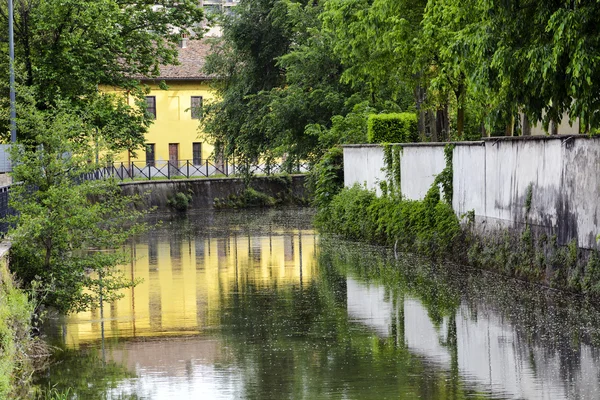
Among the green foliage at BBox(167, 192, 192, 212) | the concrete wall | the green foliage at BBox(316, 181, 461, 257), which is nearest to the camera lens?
the concrete wall

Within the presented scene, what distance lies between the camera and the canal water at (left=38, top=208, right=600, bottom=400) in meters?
12.3

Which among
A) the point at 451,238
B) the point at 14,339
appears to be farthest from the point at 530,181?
the point at 14,339

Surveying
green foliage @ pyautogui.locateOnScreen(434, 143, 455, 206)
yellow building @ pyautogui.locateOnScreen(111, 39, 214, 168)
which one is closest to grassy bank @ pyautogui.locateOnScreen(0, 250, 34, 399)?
green foliage @ pyautogui.locateOnScreen(434, 143, 455, 206)

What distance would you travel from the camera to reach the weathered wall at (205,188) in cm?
5403

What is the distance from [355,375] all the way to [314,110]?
3350cm

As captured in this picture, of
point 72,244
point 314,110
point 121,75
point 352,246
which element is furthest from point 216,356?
point 314,110

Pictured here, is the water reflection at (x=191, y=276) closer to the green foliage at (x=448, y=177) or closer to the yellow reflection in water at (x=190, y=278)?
the yellow reflection in water at (x=190, y=278)

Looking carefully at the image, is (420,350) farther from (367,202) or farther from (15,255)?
(367,202)

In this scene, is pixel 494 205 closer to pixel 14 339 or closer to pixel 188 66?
pixel 14 339

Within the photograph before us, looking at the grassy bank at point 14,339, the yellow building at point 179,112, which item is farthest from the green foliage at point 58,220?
the yellow building at point 179,112

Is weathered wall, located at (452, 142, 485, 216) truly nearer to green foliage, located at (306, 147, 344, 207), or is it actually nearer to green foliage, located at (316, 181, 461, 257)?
green foliage, located at (316, 181, 461, 257)

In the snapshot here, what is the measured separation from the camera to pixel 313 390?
12008mm

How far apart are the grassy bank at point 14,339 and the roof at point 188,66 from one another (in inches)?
2325

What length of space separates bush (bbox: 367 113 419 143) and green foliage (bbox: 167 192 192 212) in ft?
75.5
